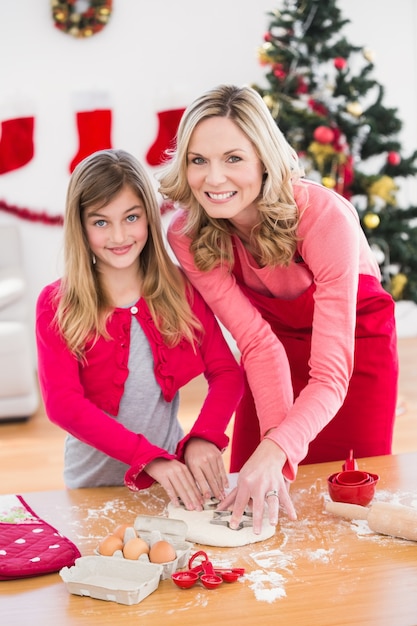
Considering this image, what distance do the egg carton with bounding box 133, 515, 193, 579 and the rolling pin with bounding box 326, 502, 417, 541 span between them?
285 mm

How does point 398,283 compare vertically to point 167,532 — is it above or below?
below

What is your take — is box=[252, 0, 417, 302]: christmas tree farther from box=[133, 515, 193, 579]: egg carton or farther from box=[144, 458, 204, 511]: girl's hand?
box=[133, 515, 193, 579]: egg carton

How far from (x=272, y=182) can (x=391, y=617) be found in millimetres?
884

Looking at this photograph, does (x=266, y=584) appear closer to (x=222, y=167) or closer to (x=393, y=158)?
(x=222, y=167)

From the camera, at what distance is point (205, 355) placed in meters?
1.90

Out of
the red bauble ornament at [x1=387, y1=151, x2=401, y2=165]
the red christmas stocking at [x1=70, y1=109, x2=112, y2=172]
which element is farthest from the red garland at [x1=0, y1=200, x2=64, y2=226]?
the red bauble ornament at [x1=387, y1=151, x2=401, y2=165]

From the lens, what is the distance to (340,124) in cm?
407

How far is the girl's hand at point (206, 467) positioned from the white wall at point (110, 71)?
10.5 feet

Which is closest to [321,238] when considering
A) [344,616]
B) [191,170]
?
[191,170]

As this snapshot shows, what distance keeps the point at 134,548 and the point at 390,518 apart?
41cm

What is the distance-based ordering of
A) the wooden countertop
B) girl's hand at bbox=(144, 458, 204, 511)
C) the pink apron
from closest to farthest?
1. the wooden countertop
2. girl's hand at bbox=(144, 458, 204, 511)
3. the pink apron

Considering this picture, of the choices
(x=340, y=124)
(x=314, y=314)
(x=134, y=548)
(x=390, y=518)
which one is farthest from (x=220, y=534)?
(x=340, y=124)

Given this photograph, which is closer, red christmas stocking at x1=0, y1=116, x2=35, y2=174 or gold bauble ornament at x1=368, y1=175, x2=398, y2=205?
gold bauble ornament at x1=368, y1=175, x2=398, y2=205

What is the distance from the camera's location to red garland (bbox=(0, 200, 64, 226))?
15.8 feet
